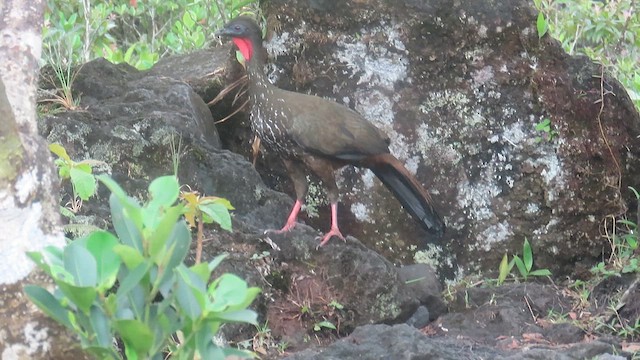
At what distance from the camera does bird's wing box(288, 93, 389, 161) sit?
5145 mm

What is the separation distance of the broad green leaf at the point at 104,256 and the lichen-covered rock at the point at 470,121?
3.91m

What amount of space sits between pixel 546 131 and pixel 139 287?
4.13m

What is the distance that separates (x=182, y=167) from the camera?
5.25 meters

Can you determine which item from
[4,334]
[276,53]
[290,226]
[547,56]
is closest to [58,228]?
[4,334]

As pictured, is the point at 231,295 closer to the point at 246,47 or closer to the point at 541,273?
the point at 246,47

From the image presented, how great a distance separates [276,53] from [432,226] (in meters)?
1.48

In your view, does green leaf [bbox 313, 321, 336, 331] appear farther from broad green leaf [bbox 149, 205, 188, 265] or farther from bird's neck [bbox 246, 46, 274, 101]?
broad green leaf [bbox 149, 205, 188, 265]

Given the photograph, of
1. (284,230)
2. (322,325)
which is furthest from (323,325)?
(284,230)

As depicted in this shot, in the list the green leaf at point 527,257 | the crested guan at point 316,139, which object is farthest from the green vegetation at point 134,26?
the green leaf at point 527,257

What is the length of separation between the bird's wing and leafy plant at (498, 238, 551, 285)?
0.99 metres

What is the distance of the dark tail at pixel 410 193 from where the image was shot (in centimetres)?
546

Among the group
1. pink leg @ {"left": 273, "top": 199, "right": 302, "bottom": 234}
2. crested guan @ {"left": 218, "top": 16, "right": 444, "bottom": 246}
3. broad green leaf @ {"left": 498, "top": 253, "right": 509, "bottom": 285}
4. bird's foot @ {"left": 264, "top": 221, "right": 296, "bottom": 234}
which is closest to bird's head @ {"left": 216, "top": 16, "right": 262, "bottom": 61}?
crested guan @ {"left": 218, "top": 16, "right": 444, "bottom": 246}

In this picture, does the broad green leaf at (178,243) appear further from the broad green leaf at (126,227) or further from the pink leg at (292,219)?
the pink leg at (292,219)

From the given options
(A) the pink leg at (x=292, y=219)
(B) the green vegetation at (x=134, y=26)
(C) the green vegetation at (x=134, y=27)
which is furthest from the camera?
(B) the green vegetation at (x=134, y=26)
